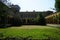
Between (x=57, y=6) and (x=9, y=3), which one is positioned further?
(x=57, y=6)

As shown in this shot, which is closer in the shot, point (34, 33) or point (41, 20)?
point (34, 33)

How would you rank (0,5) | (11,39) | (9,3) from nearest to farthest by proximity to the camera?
(11,39) < (0,5) < (9,3)

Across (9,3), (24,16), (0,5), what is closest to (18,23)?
(9,3)

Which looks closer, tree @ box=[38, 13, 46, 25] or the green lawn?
the green lawn

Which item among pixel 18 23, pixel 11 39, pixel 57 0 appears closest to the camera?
pixel 11 39

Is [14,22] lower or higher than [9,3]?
lower

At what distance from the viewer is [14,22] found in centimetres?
4862

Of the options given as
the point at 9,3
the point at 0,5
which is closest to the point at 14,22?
the point at 9,3

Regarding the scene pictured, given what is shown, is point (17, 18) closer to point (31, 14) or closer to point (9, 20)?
point (9, 20)

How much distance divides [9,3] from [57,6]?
1555 centimetres

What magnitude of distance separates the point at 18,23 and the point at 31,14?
1528 inches

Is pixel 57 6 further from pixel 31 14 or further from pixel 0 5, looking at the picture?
pixel 31 14

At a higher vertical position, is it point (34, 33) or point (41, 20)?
point (34, 33)

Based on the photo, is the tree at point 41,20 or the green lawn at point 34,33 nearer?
the green lawn at point 34,33
